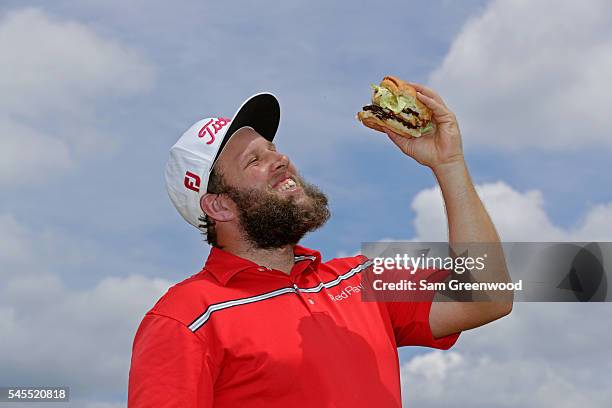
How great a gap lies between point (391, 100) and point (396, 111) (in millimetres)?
156

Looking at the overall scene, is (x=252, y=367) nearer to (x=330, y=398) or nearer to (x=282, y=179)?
(x=330, y=398)

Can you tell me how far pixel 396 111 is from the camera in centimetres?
559

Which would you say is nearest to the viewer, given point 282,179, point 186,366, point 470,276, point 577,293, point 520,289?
point 186,366

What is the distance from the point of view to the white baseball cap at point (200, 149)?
5895 mm

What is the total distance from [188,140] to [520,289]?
3284 mm

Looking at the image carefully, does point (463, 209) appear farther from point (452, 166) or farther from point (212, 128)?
point (212, 128)

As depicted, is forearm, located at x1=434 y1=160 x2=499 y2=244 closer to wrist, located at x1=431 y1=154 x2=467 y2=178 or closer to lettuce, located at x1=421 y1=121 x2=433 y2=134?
wrist, located at x1=431 y1=154 x2=467 y2=178

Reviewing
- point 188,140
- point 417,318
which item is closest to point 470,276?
point 417,318

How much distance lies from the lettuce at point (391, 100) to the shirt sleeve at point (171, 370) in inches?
90.3

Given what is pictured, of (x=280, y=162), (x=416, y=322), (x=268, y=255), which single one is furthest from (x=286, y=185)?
(x=416, y=322)

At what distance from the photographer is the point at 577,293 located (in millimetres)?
7289

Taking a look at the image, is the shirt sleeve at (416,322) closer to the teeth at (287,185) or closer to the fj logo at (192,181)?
the teeth at (287,185)

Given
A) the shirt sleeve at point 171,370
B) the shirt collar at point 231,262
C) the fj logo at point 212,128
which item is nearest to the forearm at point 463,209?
the shirt collar at point 231,262

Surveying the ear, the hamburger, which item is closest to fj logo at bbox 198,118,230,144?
the ear
